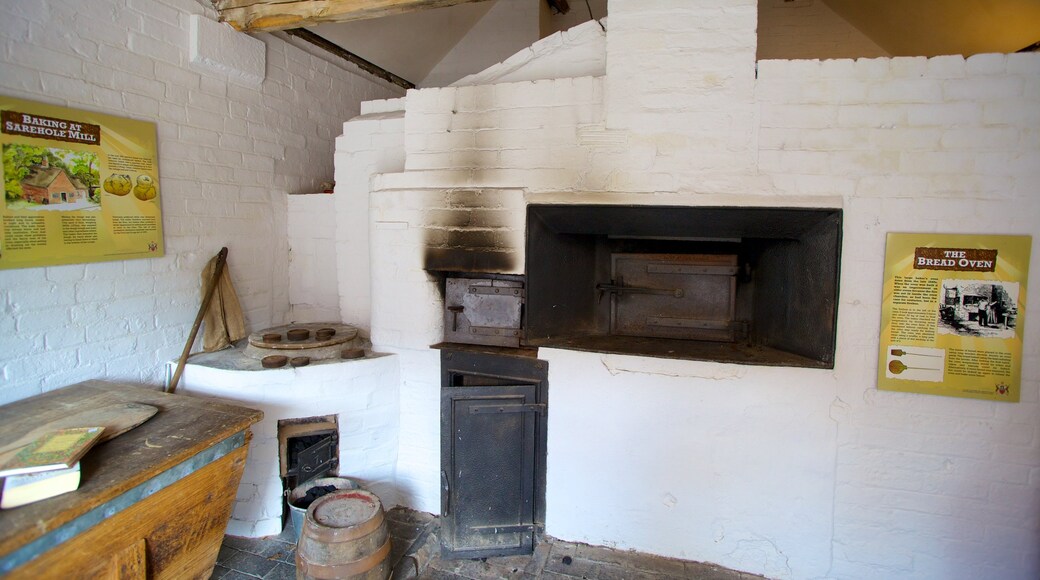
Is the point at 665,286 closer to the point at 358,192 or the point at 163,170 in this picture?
the point at 358,192

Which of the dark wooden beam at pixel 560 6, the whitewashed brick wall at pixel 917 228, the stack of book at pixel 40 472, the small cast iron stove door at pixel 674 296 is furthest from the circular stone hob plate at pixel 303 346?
the dark wooden beam at pixel 560 6

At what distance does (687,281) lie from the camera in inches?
111

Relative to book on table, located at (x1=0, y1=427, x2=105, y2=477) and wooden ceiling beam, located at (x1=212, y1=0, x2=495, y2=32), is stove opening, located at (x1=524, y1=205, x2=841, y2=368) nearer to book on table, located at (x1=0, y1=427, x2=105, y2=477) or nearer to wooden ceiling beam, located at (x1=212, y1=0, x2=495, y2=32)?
wooden ceiling beam, located at (x1=212, y1=0, x2=495, y2=32)

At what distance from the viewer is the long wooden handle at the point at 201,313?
2596mm

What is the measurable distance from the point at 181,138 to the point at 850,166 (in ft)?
9.96

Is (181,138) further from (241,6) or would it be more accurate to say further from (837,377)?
(837,377)

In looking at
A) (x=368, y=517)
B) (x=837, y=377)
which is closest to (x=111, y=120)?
(x=368, y=517)

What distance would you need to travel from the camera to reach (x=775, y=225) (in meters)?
2.30

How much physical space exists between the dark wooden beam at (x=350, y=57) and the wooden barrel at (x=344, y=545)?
106 inches

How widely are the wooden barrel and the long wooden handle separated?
1.00 meters

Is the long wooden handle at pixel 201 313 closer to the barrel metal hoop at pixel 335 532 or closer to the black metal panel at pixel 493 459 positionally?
the barrel metal hoop at pixel 335 532

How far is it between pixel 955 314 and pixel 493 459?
199 cm

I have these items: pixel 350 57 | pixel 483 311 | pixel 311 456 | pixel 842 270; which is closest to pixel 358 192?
pixel 483 311

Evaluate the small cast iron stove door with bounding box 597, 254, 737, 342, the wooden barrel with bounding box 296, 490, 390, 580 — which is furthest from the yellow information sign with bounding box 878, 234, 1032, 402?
the wooden barrel with bounding box 296, 490, 390, 580
